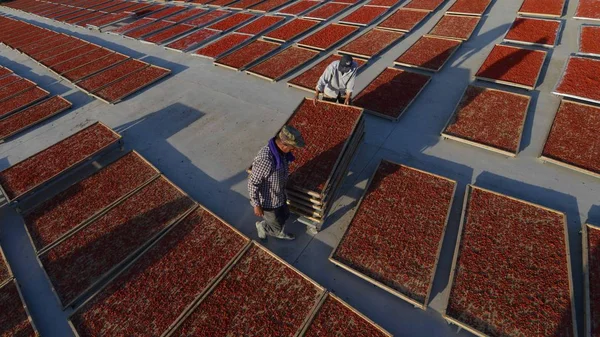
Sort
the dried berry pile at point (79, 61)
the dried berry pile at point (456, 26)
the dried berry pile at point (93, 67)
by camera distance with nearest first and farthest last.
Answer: the dried berry pile at point (93, 67) < the dried berry pile at point (456, 26) < the dried berry pile at point (79, 61)

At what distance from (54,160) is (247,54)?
26.2 feet

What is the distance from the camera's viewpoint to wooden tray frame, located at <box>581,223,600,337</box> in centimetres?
415

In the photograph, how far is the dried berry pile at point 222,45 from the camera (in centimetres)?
1313

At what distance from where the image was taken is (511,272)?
15.7ft

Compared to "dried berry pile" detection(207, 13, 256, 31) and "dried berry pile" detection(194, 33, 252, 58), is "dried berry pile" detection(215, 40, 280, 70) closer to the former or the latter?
"dried berry pile" detection(194, 33, 252, 58)

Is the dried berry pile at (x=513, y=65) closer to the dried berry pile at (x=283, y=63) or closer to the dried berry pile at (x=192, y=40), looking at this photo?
the dried berry pile at (x=283, y=63)

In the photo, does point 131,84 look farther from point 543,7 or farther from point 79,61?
point 543,7

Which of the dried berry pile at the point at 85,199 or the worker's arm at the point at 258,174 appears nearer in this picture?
the worker's arm at the point at 258,174

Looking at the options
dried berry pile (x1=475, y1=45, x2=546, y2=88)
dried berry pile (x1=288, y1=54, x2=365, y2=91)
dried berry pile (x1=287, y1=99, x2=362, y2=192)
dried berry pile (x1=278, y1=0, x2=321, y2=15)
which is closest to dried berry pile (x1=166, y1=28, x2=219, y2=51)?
dried berry pile (x1=278, y1=0, x2=321, y2=15)

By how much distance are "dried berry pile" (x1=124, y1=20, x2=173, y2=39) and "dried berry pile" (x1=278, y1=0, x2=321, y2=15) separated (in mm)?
6768

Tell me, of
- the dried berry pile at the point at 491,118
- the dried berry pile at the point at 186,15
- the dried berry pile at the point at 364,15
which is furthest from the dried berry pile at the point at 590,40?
the dried berry pile at the point at 186,15

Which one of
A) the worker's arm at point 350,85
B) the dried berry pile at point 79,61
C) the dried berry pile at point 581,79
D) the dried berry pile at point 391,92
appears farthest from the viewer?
the dried berry pile at point 79,61

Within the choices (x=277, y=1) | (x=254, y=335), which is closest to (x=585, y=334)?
(x=254, y=335)

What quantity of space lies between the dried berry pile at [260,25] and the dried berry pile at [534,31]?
34.4 ft
